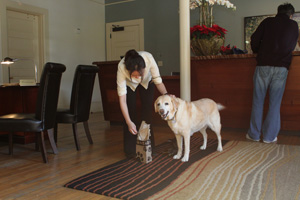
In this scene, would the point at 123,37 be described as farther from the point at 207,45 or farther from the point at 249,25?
the point at 207,45

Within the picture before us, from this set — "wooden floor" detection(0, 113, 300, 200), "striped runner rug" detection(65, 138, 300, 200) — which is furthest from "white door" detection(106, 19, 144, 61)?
"striped runner rug" detection(65, 138, 300, 200)

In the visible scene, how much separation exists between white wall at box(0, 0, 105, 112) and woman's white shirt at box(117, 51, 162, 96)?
4.11m

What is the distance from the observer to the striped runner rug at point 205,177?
6.10 feet

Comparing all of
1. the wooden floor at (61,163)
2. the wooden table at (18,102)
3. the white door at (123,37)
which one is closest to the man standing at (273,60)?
the wooden floor at (61,163)

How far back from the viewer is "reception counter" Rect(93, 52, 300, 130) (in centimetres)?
370

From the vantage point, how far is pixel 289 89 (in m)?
3.68

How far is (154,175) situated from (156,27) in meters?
5.29

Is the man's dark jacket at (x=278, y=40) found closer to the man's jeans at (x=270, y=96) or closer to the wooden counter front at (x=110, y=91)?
the man's jeans at (x=270, y=96)

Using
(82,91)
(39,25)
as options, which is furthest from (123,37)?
(82,91)

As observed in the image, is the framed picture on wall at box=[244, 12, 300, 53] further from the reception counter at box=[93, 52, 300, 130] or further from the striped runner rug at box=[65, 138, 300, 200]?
the striped runner rug at box=[65, 138, 300, 200]

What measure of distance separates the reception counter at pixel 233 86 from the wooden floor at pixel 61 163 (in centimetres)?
22

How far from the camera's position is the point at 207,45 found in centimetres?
396

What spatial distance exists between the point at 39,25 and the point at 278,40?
15.4 ft

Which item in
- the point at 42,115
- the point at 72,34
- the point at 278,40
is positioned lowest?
the point at 42,115
